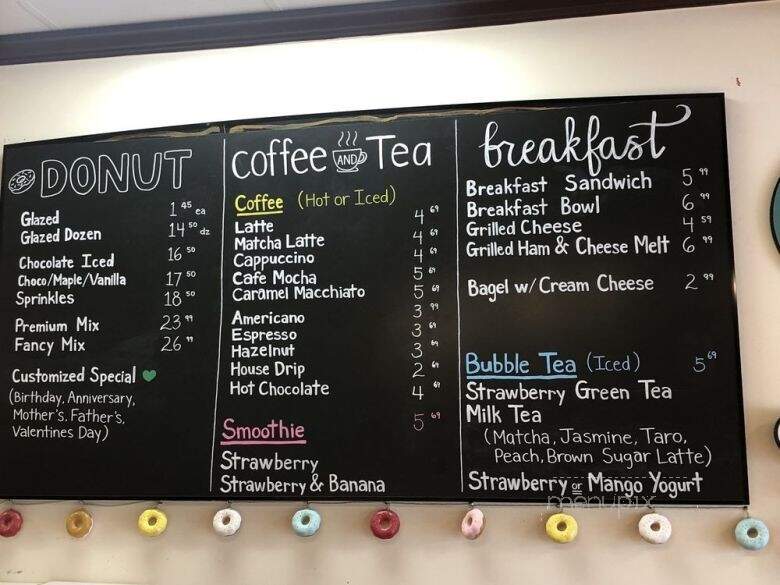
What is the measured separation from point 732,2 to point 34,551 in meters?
3.00

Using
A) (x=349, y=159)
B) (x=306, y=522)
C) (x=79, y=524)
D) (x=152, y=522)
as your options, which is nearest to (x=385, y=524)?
(x=306, y=522)

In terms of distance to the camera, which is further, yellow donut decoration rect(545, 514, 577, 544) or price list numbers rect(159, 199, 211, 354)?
price list numbers rect(159, 199, 211, 354)

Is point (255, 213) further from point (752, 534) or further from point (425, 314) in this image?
point (752, 534)

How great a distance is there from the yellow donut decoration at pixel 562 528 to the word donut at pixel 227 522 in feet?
3.24

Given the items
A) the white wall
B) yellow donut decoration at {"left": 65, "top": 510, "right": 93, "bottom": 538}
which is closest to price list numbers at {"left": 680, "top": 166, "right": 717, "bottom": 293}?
the white wall

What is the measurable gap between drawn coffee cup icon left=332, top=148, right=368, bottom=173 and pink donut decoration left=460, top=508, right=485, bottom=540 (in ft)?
3.87

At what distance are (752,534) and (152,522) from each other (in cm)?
187

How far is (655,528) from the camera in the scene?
1943mm

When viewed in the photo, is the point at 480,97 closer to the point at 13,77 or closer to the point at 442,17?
the point at 442,17

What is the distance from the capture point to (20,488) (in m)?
2.24

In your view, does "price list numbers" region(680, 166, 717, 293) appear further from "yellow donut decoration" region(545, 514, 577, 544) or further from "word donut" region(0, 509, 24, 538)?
"word donut" region(0, 509, 24, 538)

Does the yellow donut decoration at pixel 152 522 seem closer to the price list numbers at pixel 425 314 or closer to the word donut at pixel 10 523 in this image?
the word donut at pixel 10 523

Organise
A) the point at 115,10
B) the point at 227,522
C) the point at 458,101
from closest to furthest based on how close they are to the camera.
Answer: the point at 227,522, the point at 458,101, the point at 115,10

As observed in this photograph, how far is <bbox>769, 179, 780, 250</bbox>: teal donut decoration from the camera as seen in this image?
6.65 ft
